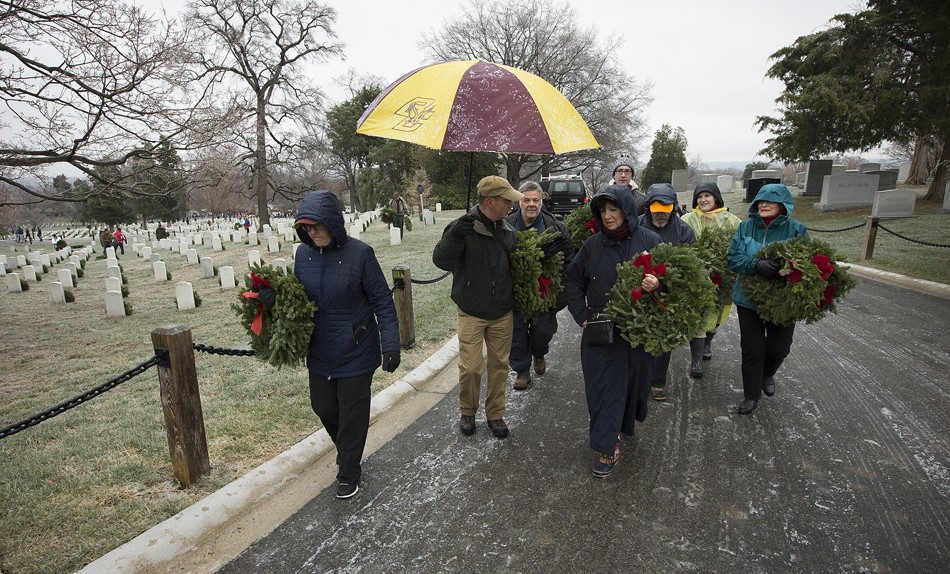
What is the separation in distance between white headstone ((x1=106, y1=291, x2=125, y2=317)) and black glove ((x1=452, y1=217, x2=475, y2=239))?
331 inches

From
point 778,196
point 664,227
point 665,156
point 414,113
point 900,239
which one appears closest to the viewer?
point 414,113

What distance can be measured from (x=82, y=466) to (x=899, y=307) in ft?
33.7

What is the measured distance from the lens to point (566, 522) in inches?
115

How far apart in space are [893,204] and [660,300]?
A: 1865 centimetres

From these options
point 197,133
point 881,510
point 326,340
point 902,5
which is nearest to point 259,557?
point 326,340

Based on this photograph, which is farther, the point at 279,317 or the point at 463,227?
the point at 463,227

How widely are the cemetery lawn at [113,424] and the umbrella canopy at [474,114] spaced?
252cm

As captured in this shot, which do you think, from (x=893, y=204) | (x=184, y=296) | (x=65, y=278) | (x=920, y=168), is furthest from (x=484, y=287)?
(x=920, y=168)

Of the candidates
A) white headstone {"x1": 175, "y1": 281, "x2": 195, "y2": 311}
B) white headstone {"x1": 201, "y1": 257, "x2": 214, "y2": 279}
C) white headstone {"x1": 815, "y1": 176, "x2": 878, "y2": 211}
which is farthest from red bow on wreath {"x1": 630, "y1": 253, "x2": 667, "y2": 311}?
white headstone {"x1": 815, "y1": 176, "x2": 878, "y2": 211}

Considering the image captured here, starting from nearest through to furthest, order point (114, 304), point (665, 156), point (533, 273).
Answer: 1. point (533, 273)
2. point (114, 304)
3. point (665, 156)

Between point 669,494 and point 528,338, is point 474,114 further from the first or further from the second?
point 669,494

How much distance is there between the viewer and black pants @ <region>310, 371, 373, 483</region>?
320 cm

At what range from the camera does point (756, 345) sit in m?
4.25

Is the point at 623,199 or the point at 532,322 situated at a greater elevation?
the point at 623,199
